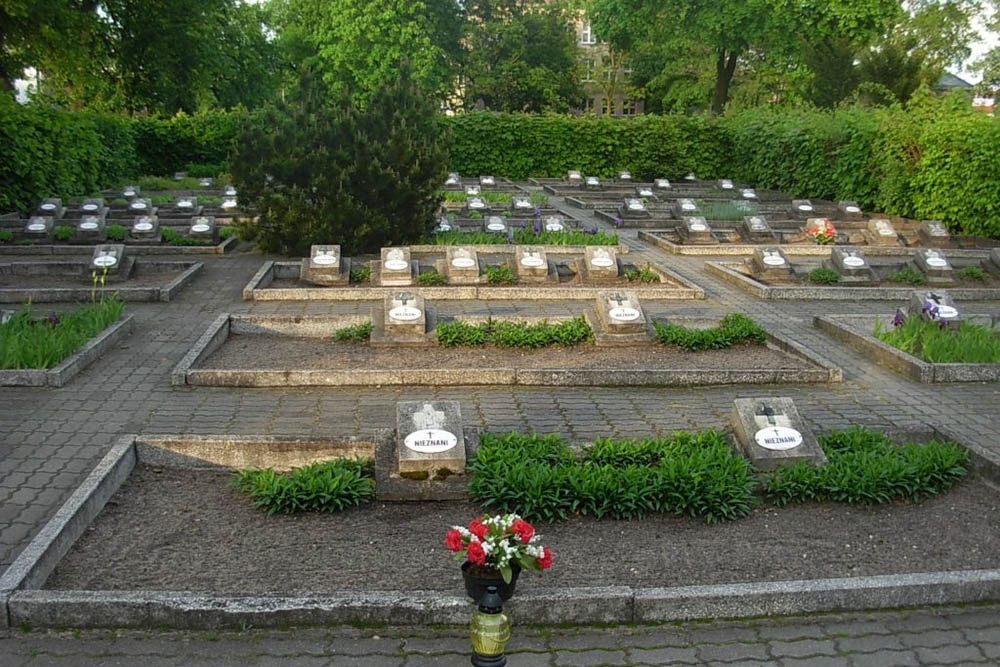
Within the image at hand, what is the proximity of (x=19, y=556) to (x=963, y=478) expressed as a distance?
5.56 meters

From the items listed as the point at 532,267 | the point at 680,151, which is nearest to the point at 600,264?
the point at 532,267

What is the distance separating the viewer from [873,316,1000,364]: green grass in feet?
27.2

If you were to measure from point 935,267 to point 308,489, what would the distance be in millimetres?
11166

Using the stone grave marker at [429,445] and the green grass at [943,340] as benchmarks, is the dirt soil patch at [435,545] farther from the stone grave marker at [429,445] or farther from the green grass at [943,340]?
the green grass at [943,340]

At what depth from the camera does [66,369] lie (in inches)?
297

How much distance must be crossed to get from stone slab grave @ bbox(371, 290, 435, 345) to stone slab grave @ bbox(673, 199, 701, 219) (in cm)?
1120

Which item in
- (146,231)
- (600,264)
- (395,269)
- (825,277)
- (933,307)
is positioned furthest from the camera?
(146,231)

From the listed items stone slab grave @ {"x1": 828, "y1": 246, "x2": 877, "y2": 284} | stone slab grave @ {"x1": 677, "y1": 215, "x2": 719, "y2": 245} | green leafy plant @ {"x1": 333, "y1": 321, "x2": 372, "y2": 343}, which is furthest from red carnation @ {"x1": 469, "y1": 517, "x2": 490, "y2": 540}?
stone slab grave @ {"x1": 677, "y1": 215, "x2": 719, "y2": 245}

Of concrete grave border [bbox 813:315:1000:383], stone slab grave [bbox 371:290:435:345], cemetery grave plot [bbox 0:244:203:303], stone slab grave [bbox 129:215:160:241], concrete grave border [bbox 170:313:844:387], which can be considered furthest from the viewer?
stone slab grave [bbox 129:215:160:241]

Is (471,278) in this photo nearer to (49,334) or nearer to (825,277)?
(825,277)

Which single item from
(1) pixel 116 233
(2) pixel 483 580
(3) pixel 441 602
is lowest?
(1) pixel 116 233

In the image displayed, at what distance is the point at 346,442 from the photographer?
18.4 feet

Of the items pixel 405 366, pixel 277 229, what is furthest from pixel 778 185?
pixel 405 366

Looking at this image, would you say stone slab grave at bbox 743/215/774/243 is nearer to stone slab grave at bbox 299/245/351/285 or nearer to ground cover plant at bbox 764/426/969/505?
stone slab grave at bbox 299/245/351/285
